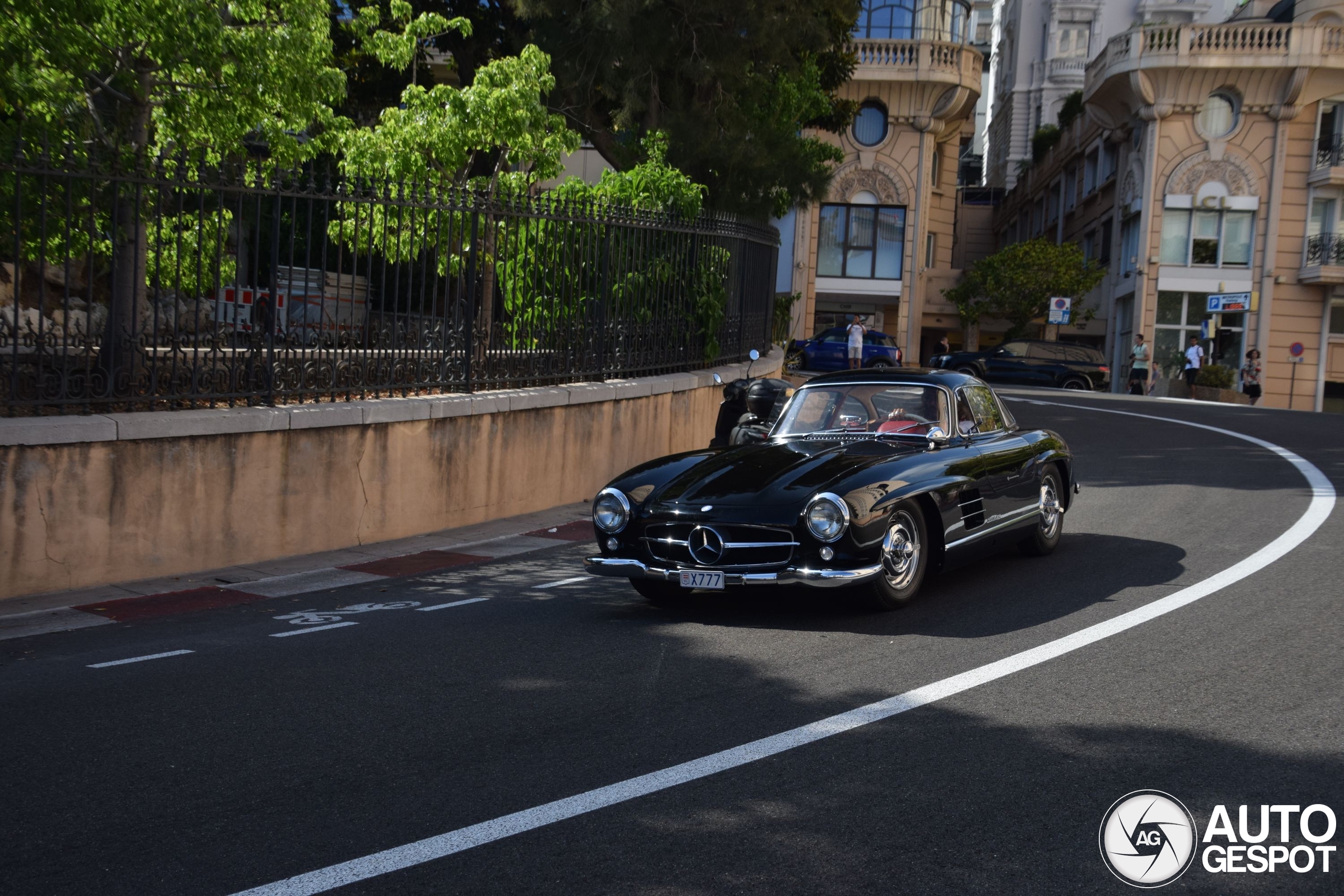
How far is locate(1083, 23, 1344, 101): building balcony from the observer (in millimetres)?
40688

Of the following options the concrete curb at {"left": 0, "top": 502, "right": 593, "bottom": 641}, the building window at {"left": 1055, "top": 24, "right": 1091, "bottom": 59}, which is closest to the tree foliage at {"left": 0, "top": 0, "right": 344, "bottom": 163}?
the concrete curb at {"left": 0, "top": 502, "right": 593, "bottom": 641}

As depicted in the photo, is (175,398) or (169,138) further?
(169,138)

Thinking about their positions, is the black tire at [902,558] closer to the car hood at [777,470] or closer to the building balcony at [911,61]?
the car hood at [777,470]

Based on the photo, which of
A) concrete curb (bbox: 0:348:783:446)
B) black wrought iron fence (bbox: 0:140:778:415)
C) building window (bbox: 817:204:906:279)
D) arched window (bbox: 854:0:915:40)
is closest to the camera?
concrete curb (bbox: 0:348:783:446)

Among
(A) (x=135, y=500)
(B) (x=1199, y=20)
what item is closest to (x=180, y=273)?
(A) (x=135, y=500)

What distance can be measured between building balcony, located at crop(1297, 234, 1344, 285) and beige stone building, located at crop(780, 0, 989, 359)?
1267 centimetres

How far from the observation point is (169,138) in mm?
11406

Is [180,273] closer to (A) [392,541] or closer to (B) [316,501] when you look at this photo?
(B) [316,501]

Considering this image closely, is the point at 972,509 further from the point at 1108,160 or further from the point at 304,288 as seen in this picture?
the point at 1108,160

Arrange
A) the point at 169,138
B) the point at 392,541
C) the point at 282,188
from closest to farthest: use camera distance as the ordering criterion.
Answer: the point at 282,188 < the point at 392,541 < the point at 169,138

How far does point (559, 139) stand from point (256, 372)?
1043cm

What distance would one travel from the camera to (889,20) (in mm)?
45719

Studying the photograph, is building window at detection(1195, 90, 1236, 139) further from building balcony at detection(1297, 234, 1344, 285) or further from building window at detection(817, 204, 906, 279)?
building window at detection(817, 204, 906, 279)

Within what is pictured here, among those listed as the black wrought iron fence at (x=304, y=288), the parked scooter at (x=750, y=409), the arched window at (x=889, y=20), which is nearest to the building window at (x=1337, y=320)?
the arched window at (x=889, y=20)
